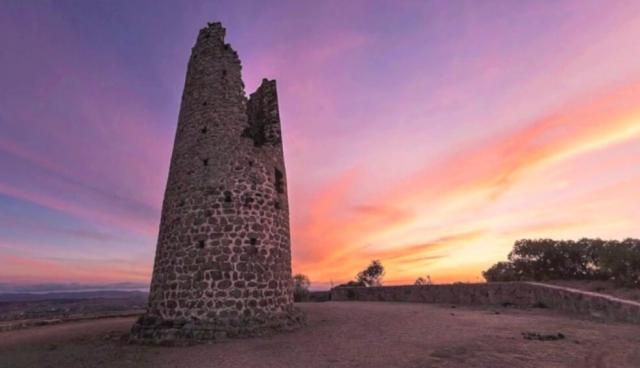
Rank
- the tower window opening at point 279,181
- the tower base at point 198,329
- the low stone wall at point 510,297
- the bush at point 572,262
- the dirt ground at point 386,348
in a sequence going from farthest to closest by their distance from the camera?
the bush at point 572,262 → the tower window opening at point 279,181 → the low stone wall at point 510,297 → the tower base at point 198,329 → the dirt ground at point 386,348

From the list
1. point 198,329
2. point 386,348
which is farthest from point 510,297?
point 198,329

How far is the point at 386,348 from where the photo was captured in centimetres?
848

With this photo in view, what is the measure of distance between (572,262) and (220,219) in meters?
27.8

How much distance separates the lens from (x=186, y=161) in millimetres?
13695

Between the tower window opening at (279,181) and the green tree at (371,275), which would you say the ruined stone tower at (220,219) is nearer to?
the tower window opening at (279,181)

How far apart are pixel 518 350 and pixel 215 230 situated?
30.2 feet

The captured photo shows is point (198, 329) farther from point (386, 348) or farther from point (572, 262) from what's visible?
point (572, 262)

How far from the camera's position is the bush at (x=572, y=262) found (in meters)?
23.3

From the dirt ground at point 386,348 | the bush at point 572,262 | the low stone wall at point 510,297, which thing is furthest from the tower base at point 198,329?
the bush at point 572,262

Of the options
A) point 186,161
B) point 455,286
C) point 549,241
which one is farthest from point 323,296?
point 186,161

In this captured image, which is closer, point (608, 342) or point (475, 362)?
point (475, 362)

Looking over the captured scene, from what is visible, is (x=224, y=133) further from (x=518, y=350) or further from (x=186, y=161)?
(x=518, y=350)

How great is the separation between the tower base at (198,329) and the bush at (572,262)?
72.6 feet

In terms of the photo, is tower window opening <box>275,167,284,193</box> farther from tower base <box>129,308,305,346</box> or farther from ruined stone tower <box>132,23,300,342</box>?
tower base <box>129,308,305,346</box>
